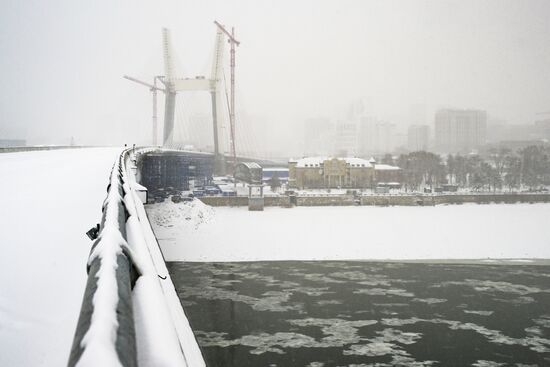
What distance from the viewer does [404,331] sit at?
16.7 m

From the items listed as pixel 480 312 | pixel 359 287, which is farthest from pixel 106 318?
pixel 359 287

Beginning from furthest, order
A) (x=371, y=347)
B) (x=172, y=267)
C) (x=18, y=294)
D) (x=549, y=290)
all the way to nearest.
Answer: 1. (x=172, y=267)
2. (x=549, y=290)
3. (x=371, y=347)
4. (x=18, y=294)

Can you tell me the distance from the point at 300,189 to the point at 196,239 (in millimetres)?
37664

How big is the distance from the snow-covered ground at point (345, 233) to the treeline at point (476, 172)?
21.9m

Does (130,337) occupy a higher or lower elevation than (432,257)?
higher

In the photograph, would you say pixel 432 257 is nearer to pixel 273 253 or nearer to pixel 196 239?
pixel 273 253

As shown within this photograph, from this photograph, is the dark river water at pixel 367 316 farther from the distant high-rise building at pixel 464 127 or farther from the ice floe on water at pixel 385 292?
the distant high-rise building at pixel 464 127

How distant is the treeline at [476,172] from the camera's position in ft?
259

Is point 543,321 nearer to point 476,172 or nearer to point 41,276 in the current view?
point 41,276

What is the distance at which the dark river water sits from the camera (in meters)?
14.6

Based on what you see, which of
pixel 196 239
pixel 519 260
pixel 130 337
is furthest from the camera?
pixel 196 239

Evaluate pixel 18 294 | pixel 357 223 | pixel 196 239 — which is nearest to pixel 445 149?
pixel 357 223

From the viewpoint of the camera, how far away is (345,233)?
139ft

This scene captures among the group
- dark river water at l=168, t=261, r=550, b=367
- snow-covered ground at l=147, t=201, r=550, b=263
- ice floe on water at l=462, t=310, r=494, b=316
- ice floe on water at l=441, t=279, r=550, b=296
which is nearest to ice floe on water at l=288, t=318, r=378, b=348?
dark river water at l=168, t=261, r=550, b=367
